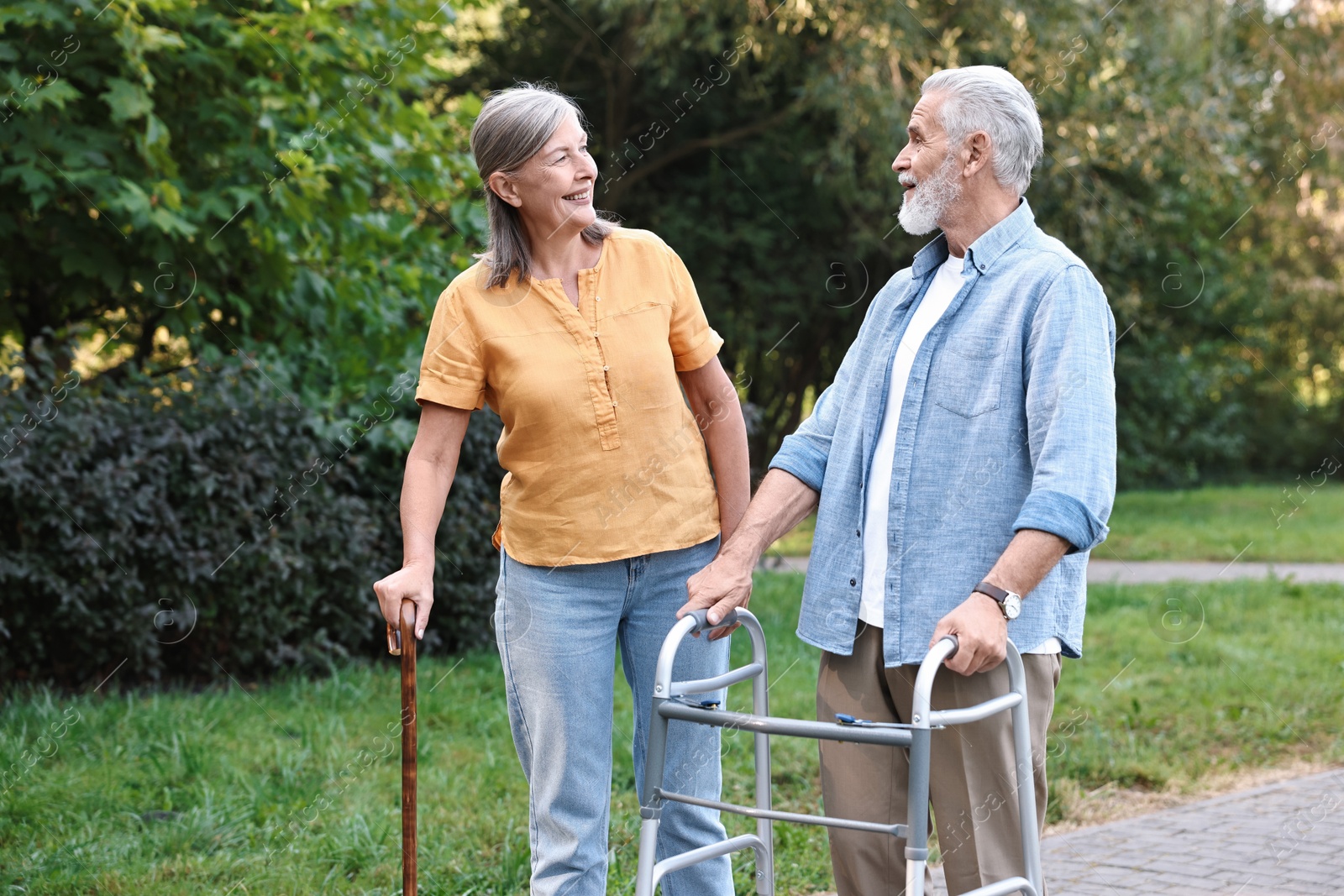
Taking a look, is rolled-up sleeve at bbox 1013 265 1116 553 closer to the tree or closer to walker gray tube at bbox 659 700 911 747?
walker gray tube at bbox 659 700 911 747

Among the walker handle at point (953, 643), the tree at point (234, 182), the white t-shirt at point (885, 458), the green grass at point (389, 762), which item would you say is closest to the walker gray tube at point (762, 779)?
the white t-shirt at point (885, 458)

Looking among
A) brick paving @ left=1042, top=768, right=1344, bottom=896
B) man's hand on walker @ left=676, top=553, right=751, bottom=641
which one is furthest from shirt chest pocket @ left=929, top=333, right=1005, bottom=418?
brick paving @ left=1042, top=768, right=1344, bottom=896

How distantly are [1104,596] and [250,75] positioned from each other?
21.9 ft

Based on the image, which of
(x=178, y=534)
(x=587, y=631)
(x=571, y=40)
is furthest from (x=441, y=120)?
(x=571, y=40)

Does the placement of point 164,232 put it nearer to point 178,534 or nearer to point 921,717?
point 178,534

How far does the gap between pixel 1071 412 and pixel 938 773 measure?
2.48 ft

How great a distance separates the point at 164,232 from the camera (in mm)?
6609

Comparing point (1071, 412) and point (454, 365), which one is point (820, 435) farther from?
point (454, 365)

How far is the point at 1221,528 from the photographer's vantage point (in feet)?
47.3

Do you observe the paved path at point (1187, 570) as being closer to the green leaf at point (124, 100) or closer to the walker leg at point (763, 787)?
the green leaf at point (124, 100)

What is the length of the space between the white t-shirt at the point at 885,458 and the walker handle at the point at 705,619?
25 cm

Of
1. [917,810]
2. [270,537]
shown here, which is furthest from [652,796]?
[270,537]

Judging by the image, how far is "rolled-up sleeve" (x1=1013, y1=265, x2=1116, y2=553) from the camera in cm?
224

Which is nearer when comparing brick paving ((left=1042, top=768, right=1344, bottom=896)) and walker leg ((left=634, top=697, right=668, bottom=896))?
walker leg ((left=634, top=697, right=668, bottom=896))
